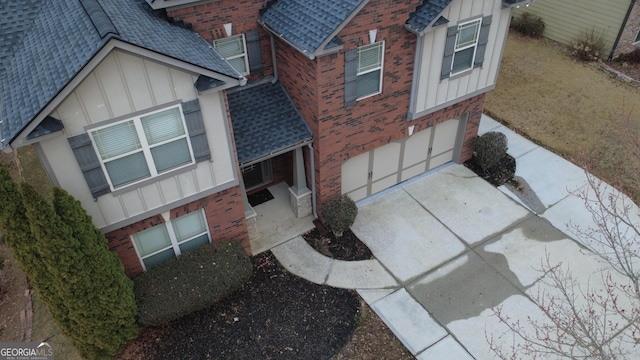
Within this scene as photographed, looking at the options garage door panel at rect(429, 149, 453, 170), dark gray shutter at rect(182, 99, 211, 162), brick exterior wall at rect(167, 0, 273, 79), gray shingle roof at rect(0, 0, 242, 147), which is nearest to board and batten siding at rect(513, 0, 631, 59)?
garage door panel at rect(429, 149, 453, 170)

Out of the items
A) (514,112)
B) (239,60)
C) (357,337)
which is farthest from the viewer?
(514,112)

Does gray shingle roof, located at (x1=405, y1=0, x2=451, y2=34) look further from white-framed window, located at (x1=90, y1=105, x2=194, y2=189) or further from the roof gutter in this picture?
the roof gutter

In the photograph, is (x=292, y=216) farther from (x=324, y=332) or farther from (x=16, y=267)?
(x=16, y=267)

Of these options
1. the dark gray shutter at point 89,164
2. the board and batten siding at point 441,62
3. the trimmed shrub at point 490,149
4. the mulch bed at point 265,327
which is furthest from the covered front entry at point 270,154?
the trimmed shrub at point 490,149

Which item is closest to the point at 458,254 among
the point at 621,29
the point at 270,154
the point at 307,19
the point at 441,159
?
the point at 441,159

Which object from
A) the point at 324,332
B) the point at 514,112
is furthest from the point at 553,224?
the point at 324,332

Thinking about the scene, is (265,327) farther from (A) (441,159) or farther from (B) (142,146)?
(A) (441,159)
